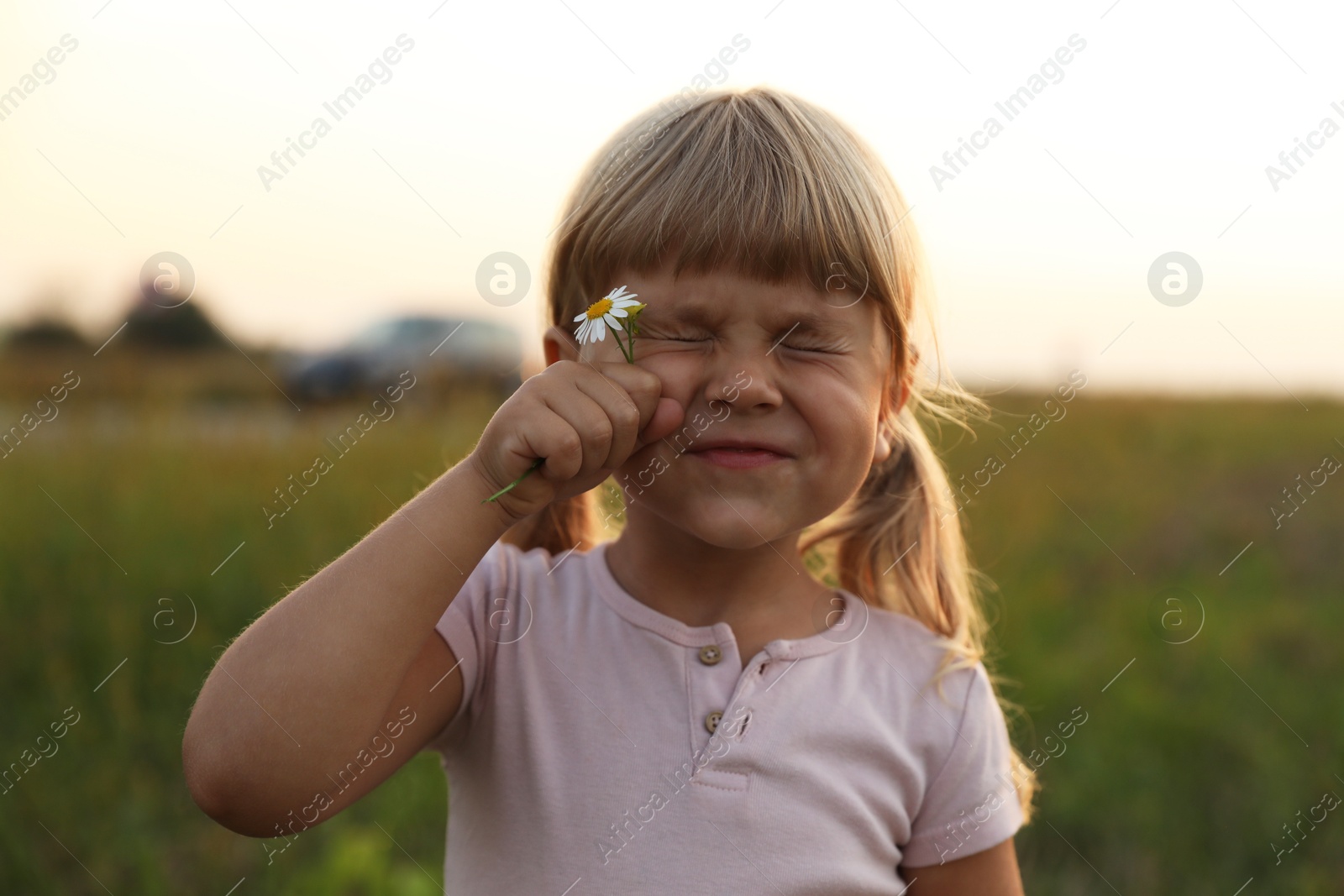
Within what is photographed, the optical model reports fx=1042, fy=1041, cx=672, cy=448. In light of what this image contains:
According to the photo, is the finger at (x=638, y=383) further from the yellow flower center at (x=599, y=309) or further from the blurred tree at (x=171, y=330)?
the blurred tree at (x=171, y=330)

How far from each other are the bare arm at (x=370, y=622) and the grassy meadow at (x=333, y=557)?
1.73 meters

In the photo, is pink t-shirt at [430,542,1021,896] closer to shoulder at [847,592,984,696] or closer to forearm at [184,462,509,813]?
shoulder at [847,592,984,696]

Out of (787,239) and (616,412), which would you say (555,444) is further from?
(787,239)

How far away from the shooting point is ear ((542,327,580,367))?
6.06 ft

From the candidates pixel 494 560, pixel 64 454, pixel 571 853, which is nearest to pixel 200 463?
pixel 64 454

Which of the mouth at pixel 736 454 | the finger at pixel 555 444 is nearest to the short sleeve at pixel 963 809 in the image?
the mouth at pixel 736 454

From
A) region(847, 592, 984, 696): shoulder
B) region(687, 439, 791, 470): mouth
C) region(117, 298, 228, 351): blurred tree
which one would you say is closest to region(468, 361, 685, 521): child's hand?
region(687, 439, 791, 470): mouth

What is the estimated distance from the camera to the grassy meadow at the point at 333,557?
324cm

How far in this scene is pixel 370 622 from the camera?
1452 mm

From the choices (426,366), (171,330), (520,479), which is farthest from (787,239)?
(171,330)

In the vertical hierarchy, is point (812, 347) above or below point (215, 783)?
above

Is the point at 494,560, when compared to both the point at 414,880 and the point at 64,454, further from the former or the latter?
the point at 64,454

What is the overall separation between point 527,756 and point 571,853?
168 mm

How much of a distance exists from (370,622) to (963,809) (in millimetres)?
1051
